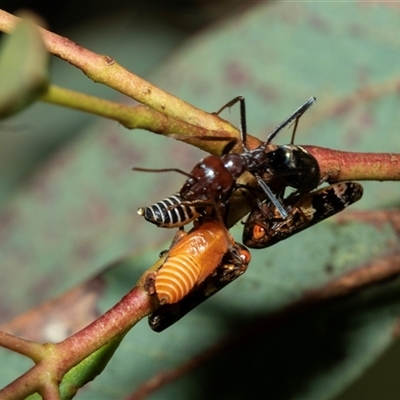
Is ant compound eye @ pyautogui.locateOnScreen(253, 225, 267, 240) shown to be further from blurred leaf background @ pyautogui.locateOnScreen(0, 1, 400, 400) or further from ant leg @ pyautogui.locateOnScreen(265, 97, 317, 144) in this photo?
blurred leaf background @ pyautogui.locateOnScreen(0, 1, 400, 400)

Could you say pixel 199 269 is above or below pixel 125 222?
below

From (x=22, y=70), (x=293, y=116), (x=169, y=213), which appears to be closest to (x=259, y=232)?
(x=169, y=213)

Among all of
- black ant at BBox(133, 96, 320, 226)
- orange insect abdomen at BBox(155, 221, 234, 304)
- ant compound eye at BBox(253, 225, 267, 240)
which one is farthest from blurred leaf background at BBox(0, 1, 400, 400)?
orange insect abdomen at BBox(155, 221, 234, 304)

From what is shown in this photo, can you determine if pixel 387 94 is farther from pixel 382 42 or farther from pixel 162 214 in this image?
pixel 162 214

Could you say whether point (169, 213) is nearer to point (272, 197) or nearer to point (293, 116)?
point (272, 197)

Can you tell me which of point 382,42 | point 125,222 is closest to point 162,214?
point 125,222

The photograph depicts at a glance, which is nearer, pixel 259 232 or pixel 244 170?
pixel 244 170
